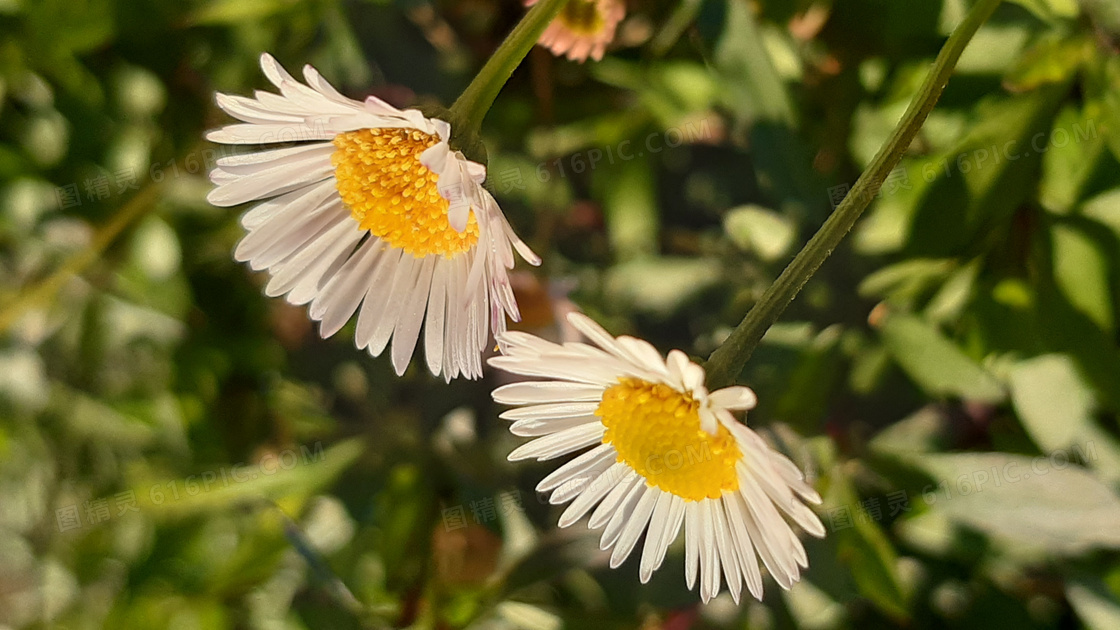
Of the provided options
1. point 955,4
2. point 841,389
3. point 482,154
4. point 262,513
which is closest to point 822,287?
point 841,389

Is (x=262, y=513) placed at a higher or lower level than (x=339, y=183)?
lower

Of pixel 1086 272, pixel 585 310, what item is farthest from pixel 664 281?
pixel 1086 272

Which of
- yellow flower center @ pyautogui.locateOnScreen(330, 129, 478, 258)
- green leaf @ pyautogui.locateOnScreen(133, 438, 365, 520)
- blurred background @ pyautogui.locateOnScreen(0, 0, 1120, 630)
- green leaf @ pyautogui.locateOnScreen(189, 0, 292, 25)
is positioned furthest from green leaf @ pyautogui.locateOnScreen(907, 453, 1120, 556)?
green leaf @ pyautogui.locateOnScreen(189, 0, 292, 25)

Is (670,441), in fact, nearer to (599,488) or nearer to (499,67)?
(599,488)

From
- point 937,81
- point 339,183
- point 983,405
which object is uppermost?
point 937,81

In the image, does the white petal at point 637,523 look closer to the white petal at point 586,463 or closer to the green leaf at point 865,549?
the white petal at point 586,463

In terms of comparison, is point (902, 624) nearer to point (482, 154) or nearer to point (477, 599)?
point (477, 599)
